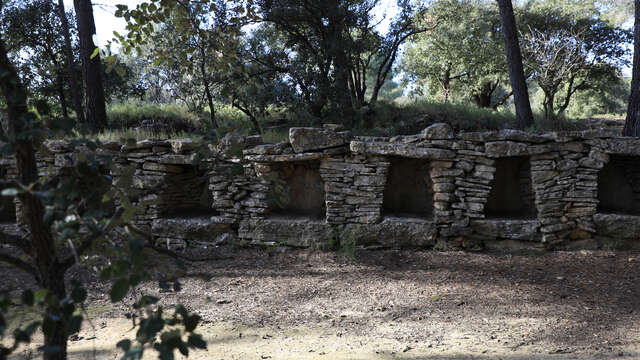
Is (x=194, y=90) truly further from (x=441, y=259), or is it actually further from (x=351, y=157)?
(x=441, y=259)

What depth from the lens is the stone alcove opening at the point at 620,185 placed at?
7199 mm

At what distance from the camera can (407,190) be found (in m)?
7.70

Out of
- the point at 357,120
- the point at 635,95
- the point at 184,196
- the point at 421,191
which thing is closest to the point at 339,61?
the point at 357,120

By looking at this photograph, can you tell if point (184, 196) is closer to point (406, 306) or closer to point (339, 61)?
point (339, 61)

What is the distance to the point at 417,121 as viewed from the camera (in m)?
9.66

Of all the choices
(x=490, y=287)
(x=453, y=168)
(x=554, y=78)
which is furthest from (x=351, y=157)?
(x=554, y=78)

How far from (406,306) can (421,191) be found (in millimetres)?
2998

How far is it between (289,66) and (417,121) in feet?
9.79

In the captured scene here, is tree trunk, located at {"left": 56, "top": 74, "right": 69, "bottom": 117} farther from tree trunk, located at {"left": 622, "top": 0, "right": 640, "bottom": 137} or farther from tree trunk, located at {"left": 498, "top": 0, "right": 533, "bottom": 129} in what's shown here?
tree trunk, located at {"left": 622, "top": 0, "right": 640, "bottom": 137}

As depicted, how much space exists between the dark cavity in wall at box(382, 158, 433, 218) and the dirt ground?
3.62 ft

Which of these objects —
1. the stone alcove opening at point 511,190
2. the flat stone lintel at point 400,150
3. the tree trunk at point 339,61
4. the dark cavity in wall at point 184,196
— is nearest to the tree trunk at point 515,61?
the stone alcove opening at point 511,190

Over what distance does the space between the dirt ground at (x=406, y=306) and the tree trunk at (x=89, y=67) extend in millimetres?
4488

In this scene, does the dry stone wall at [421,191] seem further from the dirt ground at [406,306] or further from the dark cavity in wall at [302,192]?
the dirt ground at [406,306]

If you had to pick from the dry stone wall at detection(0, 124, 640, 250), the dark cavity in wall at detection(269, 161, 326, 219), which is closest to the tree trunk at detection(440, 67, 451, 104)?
the dry stone wall at detection(0, 124, 640, 250)
